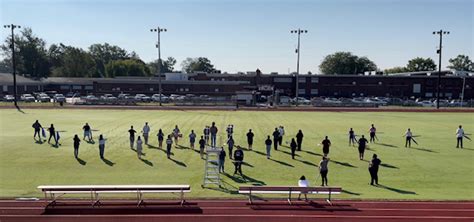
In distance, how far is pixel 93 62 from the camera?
13738 centimetres

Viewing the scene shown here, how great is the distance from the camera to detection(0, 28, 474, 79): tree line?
115062mm

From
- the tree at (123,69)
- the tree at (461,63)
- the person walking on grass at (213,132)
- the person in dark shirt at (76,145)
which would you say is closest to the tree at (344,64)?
the tree at (461,63)

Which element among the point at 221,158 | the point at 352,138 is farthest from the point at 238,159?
the point at 352,138

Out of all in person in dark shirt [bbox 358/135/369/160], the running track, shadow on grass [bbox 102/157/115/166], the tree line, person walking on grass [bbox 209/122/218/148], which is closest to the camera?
the running track

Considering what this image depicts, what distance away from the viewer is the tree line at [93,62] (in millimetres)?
115062

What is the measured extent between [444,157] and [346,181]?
892cm

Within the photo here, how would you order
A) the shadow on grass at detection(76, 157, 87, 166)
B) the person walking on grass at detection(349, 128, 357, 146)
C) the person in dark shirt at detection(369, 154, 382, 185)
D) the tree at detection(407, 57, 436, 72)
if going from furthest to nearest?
the tree at detection(407, 57, 436, 72) → the person walking on grass at detection(349, 128, 357, 146) → the shadow on grass at detection(76, 157, 87, 166) → the person in dark shirt at detection(369, 154, 382, 185)

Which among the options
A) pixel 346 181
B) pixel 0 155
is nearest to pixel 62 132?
pixel 0 155

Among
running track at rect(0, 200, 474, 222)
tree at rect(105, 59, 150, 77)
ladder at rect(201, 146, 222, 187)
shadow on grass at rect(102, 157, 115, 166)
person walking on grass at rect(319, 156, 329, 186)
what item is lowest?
running track at rect(0, 200, 474, 222)

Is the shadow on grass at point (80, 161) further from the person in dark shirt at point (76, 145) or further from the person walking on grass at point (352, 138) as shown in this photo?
the person walking on grass at point (352, 138)

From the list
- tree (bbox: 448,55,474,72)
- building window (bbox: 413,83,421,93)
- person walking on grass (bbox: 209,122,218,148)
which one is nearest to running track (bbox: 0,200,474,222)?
person walking on grass (bbox: 209,122,218,148)

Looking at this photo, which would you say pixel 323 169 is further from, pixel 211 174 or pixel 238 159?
pixel 211 174

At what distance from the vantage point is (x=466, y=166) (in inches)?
854

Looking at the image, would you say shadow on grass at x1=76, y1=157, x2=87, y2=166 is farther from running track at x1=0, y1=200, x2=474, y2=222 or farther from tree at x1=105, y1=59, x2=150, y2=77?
tree at x1=105, y1=59, x2=150, y2=77
